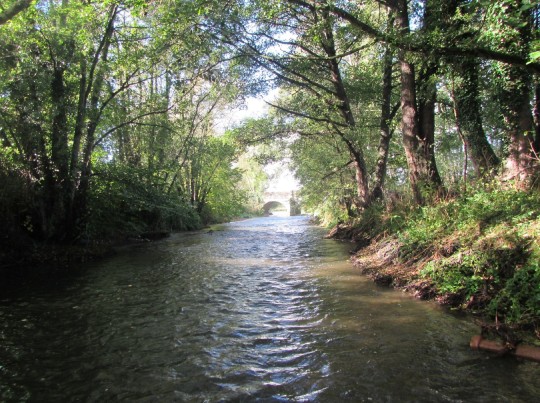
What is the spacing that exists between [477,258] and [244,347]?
3.92 meters

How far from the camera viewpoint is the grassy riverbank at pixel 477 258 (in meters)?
4.80

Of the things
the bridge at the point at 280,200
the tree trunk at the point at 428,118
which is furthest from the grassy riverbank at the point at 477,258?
the bridge at the point at 280,200

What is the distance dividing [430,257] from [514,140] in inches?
150

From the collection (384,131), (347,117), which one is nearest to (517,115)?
(384,131)

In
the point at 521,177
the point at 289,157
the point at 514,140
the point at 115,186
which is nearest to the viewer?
the point at 521,177

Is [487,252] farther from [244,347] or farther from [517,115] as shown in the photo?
[517,115]

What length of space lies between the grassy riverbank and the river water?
449 mm

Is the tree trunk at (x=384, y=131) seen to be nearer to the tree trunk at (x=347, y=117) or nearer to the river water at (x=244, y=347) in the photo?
the tree trunk at (x=347, y=117)

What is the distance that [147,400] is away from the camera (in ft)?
11.3

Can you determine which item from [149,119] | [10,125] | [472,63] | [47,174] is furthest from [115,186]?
[472,63]

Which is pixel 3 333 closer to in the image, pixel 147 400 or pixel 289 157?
pixel 147 400

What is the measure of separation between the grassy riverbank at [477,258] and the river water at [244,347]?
45 cm

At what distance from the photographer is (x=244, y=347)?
4672mm

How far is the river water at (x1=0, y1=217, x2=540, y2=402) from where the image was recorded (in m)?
3.57
